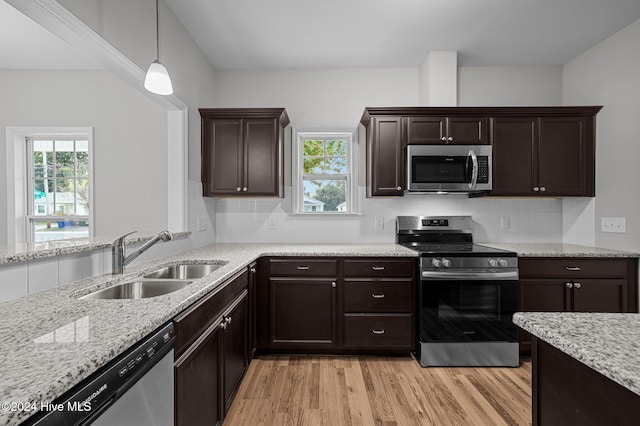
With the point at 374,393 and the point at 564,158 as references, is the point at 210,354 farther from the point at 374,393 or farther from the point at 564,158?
the point at 564,158

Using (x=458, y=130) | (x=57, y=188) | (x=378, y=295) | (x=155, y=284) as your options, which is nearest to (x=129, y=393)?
(x=155, y=284)

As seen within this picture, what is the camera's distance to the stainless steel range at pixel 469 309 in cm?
266

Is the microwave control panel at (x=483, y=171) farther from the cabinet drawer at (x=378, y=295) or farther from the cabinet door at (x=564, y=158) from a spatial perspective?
the cabinet drawer at (x=378, y=295)

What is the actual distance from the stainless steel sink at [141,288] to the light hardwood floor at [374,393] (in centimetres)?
89

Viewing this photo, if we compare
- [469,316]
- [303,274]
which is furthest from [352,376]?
[469,316]

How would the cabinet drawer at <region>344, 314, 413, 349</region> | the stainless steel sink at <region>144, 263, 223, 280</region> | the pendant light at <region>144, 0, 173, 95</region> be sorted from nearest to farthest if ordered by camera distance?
the pendant light at <region>144, 0, 173, 95</region> → the stainless steel sink at <region>144, 263, 223, 280</region> → the cabinet drawer at <region>344, 314, 413, 349</region>

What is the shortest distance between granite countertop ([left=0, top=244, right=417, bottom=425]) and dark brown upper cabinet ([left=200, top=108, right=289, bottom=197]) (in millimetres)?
1574

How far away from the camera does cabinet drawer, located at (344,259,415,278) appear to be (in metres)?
2.79

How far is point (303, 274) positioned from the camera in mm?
2824

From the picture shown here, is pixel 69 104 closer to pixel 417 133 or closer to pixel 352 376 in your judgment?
pixel 417 133

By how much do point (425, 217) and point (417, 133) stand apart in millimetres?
887

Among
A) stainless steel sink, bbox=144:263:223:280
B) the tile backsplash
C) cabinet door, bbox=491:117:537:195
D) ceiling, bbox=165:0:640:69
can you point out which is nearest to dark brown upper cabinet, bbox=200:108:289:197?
the tile backsplash

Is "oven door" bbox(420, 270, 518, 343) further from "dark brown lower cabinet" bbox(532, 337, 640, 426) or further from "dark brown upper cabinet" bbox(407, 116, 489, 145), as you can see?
"dark brown lower cabinet" bbox(532, 337, 640, 426)

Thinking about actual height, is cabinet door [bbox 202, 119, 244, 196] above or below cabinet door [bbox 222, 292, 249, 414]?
above
